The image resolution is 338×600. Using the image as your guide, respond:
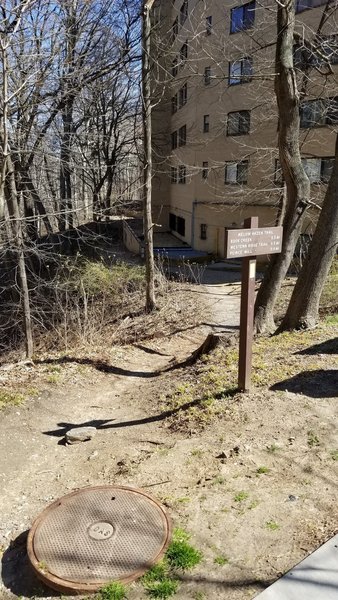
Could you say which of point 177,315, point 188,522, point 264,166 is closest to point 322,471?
point 188,522

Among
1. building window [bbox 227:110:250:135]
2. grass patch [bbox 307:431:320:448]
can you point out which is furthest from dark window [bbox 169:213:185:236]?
grass patch [bbox 307:431:320:448]

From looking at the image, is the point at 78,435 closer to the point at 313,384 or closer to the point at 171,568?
the point at 171,568

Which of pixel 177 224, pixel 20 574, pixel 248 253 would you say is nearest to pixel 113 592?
pixel 20 574

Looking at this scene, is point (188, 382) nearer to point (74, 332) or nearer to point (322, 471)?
point (322, 471)

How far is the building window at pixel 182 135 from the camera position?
25.2 metres

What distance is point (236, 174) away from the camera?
2130cm

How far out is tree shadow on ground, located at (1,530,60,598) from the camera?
301cm

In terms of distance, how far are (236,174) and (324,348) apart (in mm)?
16245

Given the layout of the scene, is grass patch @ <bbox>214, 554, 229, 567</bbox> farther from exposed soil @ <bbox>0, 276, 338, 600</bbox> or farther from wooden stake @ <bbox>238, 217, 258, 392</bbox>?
wooden stake @ <bbox>238, 217, 258, 392</bbox>

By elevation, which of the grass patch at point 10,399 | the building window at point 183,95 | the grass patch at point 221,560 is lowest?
the grass patch at point 10,399

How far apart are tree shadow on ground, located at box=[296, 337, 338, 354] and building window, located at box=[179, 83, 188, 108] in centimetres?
2144

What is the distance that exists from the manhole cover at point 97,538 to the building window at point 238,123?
19.4 m

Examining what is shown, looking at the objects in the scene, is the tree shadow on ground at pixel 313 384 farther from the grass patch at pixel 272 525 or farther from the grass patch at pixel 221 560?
the grass patch at pixel 221 560

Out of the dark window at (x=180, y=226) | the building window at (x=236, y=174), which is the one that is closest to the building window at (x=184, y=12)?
the building window at (x=236, y=174)
